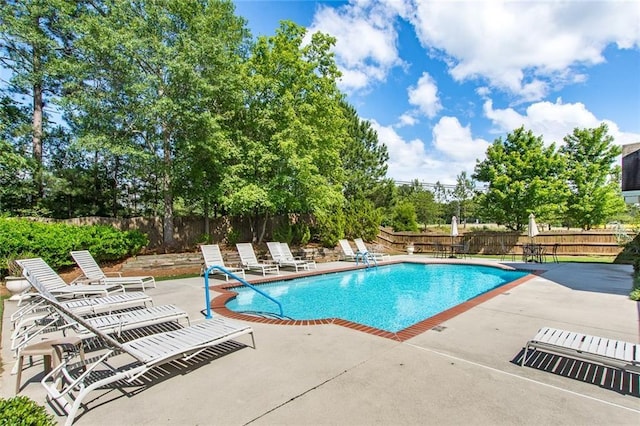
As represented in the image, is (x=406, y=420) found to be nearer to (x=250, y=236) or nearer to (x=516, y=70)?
(x=250, y=236)

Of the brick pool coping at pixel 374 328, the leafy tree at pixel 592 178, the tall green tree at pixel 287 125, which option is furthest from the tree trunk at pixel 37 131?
the leafy tree at pixel 592 178

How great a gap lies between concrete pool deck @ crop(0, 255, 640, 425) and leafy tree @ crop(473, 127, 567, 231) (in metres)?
16.3

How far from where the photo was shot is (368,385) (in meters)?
3.23

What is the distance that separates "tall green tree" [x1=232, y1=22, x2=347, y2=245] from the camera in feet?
42.2

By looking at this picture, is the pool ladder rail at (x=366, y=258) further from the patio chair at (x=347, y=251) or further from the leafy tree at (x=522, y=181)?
the leafy tree at (x=522, y=181)

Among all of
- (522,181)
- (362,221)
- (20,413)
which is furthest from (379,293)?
(522,181)

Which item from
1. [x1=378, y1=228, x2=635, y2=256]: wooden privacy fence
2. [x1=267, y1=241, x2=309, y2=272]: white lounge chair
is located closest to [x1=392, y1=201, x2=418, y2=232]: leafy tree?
[x1=378, y1=228, x2=635, y2=256]: wooden privacy fence

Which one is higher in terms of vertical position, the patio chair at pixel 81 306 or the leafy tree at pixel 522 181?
the leafy tree at pixel 522 181

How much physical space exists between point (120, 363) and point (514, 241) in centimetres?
1993

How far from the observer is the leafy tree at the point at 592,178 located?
73.4 feet

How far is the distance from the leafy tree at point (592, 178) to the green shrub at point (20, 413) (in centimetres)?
2693

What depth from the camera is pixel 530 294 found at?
766 centimetres

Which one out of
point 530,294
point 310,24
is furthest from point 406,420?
point 310,24

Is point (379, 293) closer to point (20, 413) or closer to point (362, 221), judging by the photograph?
point (20, 413)
